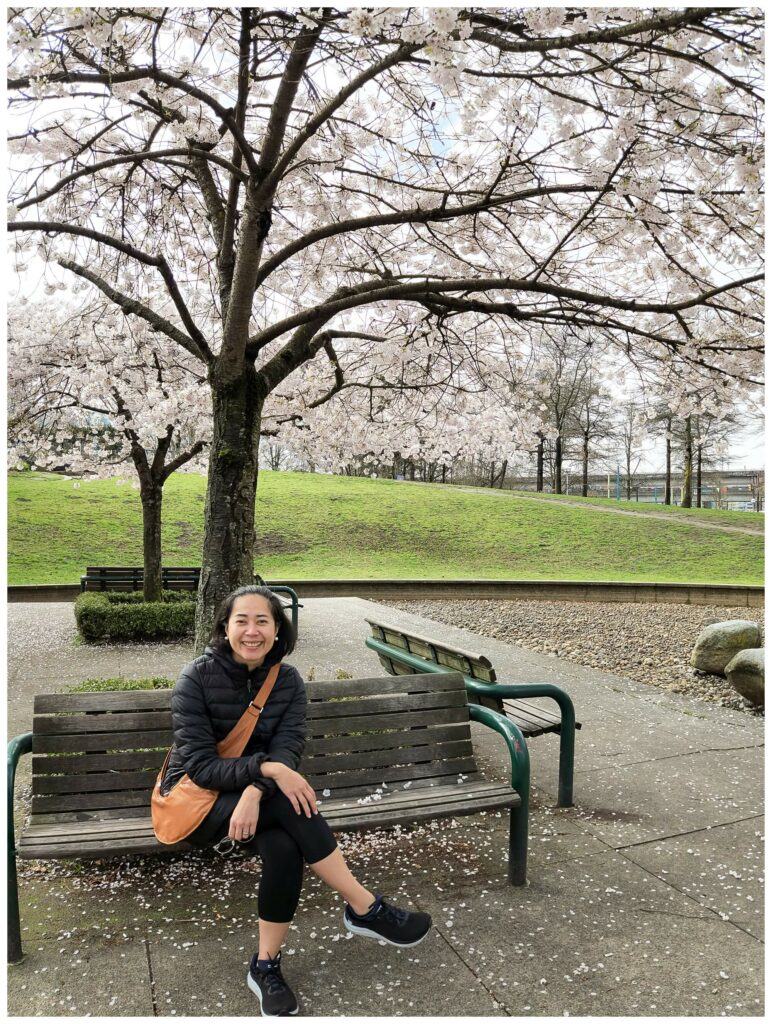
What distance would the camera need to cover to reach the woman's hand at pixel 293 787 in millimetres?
2768

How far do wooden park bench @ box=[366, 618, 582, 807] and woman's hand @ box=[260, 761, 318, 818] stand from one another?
1858 millimetres

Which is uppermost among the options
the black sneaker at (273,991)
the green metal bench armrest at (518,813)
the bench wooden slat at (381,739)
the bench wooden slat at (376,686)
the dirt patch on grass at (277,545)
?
the bench wooden slat at (376,686)

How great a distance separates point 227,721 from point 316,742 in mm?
688

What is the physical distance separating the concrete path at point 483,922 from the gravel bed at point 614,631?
3.84 meters

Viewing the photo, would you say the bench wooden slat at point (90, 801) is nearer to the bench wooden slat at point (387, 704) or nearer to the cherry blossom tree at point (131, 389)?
the bench wooden slat at point (387, 704)

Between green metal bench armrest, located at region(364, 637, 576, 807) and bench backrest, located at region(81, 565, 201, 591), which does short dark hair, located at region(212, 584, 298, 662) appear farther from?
bench backrest, located at region(81, 565, 201, 591)

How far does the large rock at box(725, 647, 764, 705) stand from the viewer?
23.5ft

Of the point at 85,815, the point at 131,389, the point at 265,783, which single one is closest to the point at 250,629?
the point at 265,783

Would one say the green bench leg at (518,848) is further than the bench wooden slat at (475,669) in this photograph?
No

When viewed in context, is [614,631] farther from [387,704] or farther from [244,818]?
[244,818]

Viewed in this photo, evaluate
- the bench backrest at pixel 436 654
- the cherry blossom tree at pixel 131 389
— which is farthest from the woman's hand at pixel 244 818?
the cherry blossom tree at pixel 131 389

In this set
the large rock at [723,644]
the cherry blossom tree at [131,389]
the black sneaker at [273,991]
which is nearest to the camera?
the black sneaker at [273,991]

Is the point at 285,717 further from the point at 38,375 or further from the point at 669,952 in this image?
the point at 38,375

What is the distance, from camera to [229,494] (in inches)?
206
